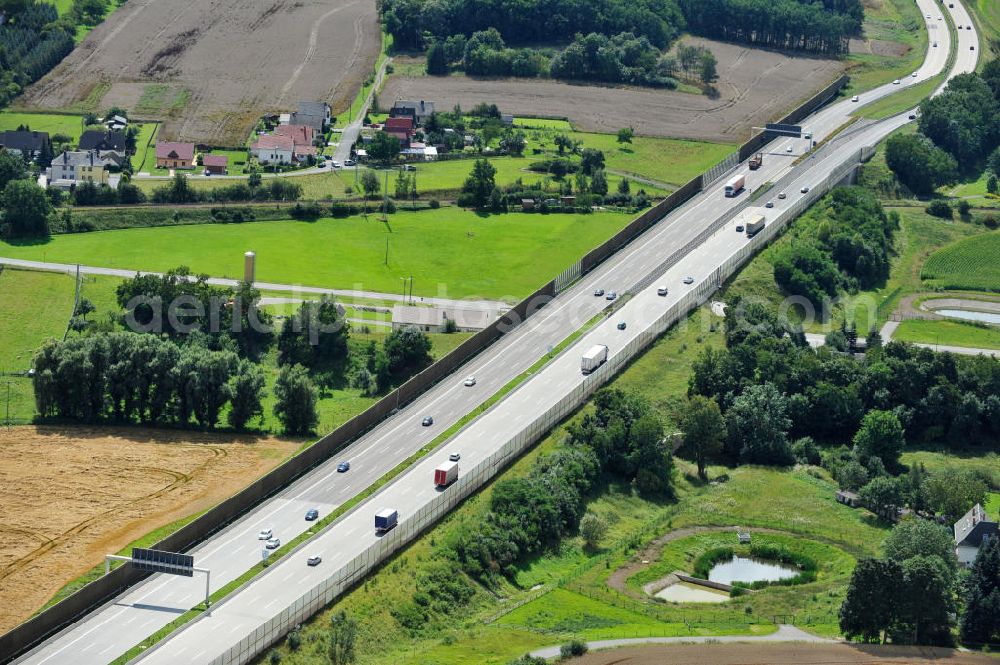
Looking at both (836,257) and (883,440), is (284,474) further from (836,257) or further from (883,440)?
(836,257)

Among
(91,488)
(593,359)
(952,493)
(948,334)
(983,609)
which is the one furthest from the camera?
(948,334)

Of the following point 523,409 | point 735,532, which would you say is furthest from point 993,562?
point 523,409

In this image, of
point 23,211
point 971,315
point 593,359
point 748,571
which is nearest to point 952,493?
point 748,571

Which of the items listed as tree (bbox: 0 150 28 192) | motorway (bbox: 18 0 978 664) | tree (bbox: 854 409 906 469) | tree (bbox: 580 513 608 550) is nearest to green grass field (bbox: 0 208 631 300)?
motorway (bbox: 18 0 978 664)

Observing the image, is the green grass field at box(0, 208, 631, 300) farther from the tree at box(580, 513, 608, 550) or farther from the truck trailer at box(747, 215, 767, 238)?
the tree at box(580, 513, 608, 550)

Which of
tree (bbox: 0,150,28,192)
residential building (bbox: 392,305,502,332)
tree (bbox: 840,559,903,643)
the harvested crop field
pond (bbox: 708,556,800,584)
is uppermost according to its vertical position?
tree (bbox: 0,150,28,192)

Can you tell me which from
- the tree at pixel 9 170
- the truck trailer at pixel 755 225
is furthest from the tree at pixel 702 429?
the tree at pixel 9 170

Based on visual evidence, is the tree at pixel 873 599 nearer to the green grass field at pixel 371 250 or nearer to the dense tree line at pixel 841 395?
the dense tree line at pixel 841 395
